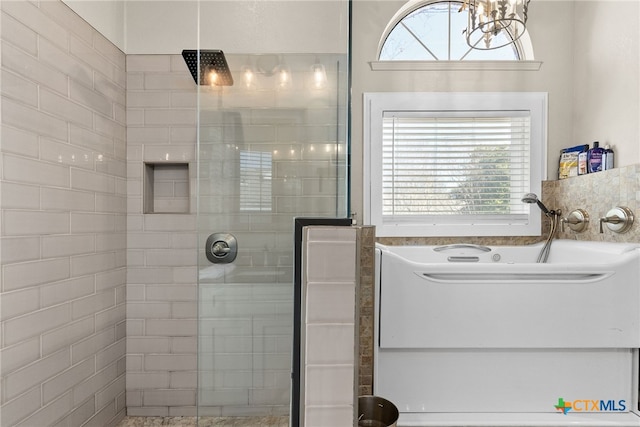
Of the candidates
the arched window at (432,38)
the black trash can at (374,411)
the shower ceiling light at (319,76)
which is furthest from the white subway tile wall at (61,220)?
the arched window at (432,38)

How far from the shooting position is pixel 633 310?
1400 mm

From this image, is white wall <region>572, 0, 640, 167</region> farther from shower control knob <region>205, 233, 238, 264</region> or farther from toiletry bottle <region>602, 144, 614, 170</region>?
shower control knob <region>205, 233, 238, 264</region>

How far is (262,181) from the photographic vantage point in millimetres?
948

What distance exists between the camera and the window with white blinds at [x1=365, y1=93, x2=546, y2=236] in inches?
88.1

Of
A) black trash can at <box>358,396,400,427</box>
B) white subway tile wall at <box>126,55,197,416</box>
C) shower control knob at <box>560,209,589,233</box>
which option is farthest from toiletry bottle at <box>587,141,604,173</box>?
white subway tile wall at <box>126,55,197,416</box>

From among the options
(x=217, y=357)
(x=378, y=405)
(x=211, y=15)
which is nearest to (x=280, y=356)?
(x=217, y=357)

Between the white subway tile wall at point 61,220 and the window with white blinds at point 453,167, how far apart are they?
4.72 feet

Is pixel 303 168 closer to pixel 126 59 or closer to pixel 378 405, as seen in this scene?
pixel 378 405

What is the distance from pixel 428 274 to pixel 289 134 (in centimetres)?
83

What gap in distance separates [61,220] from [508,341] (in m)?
1.82

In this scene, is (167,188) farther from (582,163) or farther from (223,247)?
(582,163)

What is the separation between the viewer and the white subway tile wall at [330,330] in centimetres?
85

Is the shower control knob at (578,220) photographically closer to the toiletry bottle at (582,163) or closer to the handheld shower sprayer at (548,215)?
the handheld shower sprayer at (548,215)
